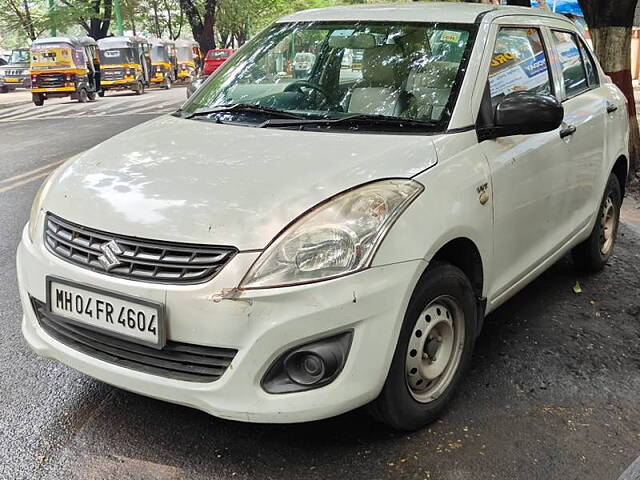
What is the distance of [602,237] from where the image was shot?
15.4 ft

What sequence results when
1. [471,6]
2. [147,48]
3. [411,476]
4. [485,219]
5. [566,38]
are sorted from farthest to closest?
[147,48] → [566,38] → [471,6] → [485,219] → [411,476]

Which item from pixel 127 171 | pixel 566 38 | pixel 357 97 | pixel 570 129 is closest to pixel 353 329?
pixel 127 171

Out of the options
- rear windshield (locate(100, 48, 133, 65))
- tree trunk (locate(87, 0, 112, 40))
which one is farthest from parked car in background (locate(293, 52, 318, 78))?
tree trunk (locate(87, 0, 112, 40))

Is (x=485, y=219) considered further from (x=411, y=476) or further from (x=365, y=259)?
(x=411, y=476)

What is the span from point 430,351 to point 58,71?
2419 cm

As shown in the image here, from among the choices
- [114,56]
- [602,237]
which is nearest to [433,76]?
[602,237]

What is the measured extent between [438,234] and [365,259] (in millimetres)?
387

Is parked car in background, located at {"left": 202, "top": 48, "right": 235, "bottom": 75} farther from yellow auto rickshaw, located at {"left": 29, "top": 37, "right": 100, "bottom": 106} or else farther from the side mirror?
the side mirror

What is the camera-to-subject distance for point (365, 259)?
7.77 feet

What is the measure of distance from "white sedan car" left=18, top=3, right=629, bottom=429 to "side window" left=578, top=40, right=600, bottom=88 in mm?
888

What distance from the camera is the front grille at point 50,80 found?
78.7ft

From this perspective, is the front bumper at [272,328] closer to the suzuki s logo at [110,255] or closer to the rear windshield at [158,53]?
the suzuki s logo at [110,255]

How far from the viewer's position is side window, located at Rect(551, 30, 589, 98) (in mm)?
4043

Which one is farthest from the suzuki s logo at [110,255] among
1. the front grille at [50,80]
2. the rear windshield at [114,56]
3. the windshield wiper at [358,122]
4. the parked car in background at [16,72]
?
the parked car in background at [16,72]
